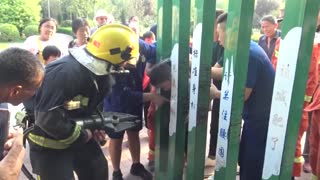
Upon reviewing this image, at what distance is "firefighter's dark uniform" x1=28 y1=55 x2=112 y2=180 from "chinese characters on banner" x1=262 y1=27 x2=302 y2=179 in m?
1.14

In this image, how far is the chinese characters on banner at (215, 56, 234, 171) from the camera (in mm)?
2297

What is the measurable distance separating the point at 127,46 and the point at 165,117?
936mm

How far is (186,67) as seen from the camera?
2826mm

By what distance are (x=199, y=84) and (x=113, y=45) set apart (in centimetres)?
65

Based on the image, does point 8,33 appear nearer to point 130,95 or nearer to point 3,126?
point 130,95

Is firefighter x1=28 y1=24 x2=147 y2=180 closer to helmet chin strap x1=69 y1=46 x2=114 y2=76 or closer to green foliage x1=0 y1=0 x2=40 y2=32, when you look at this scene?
helmet chin strap x1=69 y1=46 x2=114 y2=76

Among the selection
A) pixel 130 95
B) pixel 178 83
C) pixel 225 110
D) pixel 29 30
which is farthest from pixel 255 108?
pixel 29 30

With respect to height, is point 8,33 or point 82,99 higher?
point 82,99

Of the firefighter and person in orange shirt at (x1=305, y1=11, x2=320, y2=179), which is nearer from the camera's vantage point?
the firefighter

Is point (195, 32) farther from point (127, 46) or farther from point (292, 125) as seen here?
point (292, 125)

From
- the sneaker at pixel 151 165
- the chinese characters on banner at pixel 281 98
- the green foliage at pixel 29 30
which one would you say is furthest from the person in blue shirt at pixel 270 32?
the green foliage at pixel 29 30

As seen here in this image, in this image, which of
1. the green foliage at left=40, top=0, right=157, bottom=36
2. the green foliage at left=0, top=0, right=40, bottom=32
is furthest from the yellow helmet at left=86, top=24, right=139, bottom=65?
the green foliage at left=0, top=0, right=40, bottom=32

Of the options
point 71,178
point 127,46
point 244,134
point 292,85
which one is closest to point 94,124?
point 71,178

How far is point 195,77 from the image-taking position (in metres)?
2.64
